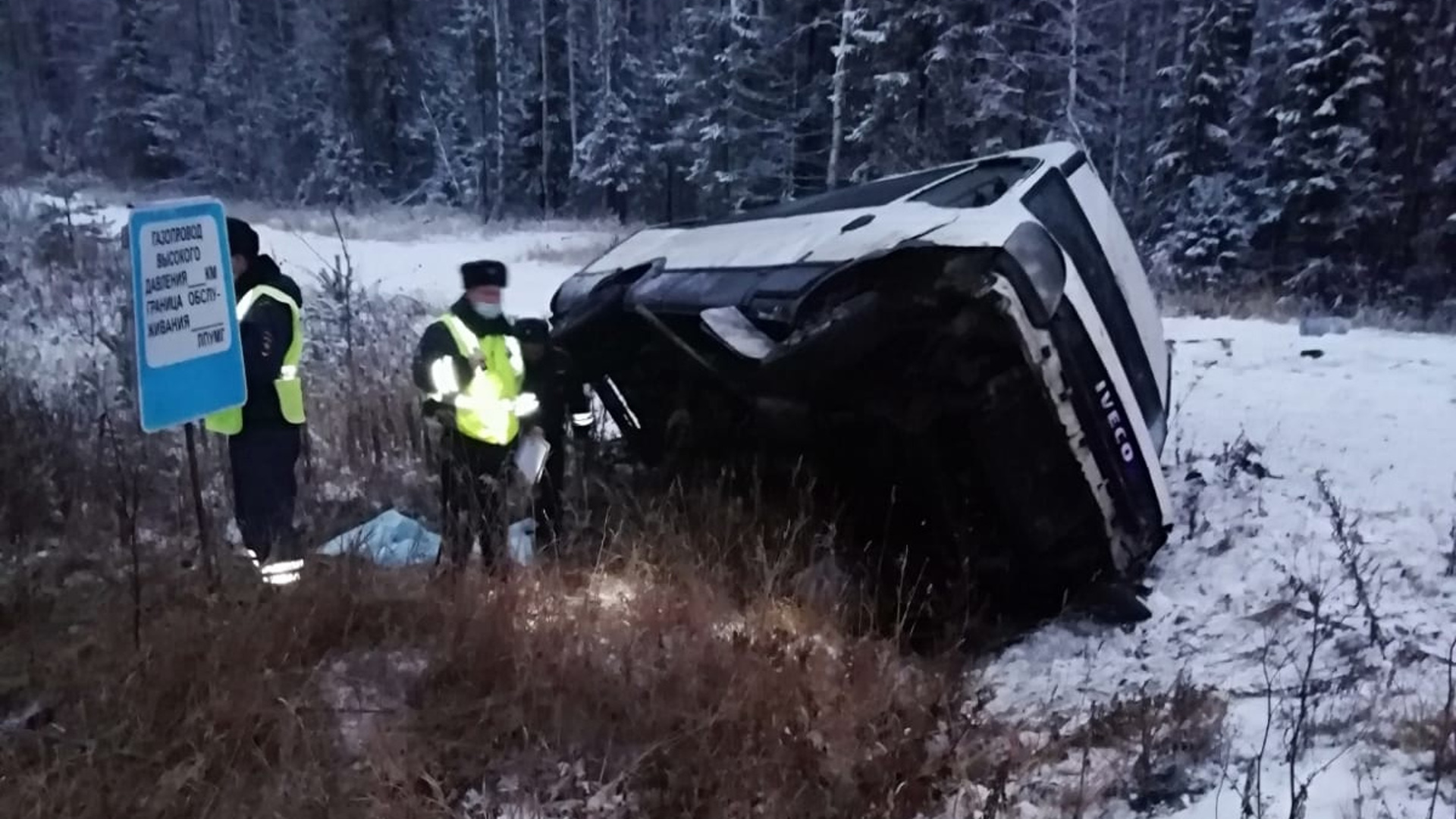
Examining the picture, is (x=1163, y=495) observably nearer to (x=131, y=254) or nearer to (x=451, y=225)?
(x=131, y=254)

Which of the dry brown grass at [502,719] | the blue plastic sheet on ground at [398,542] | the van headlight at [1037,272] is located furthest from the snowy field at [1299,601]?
the blue plastic sheet on ground at [398,542]

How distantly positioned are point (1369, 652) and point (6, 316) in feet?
32.7

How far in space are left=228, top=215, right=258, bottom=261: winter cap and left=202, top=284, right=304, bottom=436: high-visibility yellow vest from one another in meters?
0.17

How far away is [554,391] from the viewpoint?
515cm

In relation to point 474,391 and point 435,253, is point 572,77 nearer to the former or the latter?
point 435,253

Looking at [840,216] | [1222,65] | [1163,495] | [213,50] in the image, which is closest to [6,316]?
[840,216]

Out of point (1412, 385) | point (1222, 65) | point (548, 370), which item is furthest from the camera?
point (1222, 65)

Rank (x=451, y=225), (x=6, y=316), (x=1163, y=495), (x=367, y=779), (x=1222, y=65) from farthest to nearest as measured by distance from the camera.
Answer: (x=451, y=225), (x=1222, y=65), (x=6, y=316), (x=1163, y=495), (x=367, y=779)

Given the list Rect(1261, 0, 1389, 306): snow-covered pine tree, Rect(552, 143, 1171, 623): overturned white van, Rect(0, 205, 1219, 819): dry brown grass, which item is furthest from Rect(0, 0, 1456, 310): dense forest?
Rect(552, 143, 1171, 623): overturned white van

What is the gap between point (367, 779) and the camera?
2693 mm

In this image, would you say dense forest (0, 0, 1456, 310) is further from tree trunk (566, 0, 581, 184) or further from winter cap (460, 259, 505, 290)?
winter cap (460, 259, 505, 290)

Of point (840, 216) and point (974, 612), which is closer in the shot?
point (974, 612)

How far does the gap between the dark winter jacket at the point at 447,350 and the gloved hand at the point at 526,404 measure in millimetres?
266

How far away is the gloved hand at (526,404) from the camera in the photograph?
4.68m
